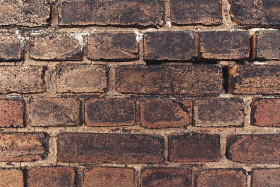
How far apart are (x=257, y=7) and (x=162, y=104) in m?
0.40

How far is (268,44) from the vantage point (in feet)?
1.76

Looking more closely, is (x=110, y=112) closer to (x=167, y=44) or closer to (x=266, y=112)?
(x=167, y=44)

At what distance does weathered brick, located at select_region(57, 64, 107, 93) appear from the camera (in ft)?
1.76

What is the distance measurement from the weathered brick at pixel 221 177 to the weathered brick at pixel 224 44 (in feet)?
1.14

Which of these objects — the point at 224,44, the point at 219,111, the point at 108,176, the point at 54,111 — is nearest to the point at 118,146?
the point at 108,176

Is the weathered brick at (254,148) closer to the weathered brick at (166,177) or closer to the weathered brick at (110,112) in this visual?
the weathered brick at (166,177)

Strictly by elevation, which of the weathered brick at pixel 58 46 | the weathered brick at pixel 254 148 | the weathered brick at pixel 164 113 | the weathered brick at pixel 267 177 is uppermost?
the weathered brick at pixel 58 46

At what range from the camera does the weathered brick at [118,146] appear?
1.79ft

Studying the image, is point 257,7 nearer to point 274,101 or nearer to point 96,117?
point 274,101

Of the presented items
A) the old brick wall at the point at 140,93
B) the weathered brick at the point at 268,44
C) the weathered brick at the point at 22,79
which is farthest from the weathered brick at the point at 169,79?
the weathered brick at the point at 22,79

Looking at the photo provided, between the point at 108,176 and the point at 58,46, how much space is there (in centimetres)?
41

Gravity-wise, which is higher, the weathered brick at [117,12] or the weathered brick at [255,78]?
the weathered brick at [117,12]

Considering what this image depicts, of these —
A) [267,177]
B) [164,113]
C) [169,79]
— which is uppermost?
[169,79]

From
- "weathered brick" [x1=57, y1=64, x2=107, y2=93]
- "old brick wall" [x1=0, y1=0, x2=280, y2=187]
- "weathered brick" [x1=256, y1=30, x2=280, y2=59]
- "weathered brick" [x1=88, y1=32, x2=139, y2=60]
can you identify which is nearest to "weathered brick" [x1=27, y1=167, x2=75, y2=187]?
"old brick wall" [x1=0, y1=0, x2=280, y2=187]
